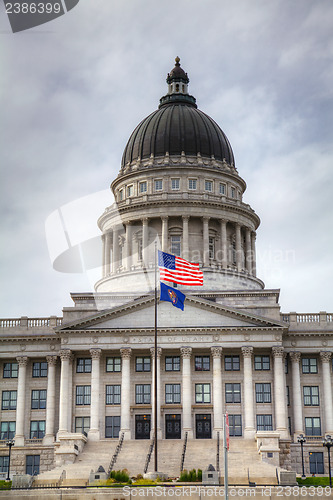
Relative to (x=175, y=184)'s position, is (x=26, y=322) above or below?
below

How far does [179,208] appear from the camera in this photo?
89.5 m

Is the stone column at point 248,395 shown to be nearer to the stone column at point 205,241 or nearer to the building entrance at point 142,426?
the building entrance at point 142,426

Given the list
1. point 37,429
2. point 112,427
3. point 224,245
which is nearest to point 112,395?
point 112,427

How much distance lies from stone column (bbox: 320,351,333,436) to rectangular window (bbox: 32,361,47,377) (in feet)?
87.4

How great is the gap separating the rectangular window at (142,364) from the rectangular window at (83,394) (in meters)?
4.91

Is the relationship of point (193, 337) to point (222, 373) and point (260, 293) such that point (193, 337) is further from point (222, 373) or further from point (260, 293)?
point (260, 293)

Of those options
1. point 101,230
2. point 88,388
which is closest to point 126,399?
point 88,388

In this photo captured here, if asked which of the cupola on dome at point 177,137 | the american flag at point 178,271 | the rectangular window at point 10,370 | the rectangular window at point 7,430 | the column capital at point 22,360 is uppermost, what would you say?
the cupola on dome at point 177,137

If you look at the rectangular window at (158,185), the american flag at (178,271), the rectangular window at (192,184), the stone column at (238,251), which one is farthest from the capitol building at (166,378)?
the rectangular window at (158,185)

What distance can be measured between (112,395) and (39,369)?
8.48m

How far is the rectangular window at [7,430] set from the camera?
73750mm

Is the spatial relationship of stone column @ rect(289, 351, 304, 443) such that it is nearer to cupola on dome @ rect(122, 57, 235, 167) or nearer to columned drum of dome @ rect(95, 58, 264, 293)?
columned drum of dome @ rect(95, 58, 264, 293)

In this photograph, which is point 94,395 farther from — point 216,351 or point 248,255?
point 248,255

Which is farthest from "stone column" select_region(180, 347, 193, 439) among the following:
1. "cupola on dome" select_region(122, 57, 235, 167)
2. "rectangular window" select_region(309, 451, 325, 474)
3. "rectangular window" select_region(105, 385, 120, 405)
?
"cupola on dome" select_region(122, 57, 235, 167)
